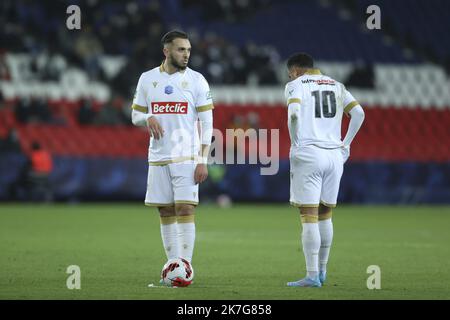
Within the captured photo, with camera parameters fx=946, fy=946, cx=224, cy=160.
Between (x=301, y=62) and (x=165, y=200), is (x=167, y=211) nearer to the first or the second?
(x=165, y=200)

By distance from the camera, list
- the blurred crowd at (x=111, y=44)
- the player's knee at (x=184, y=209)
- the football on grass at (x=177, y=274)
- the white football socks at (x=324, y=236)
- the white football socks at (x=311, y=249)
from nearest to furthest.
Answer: the football on grass at (x=177, y=274)
the white football socks at (x=311, y=249)
the player's knee at (x=184, y=209)
the white football socks at (x=324, y=236)
the blurred crowd at (x=111, y=44)

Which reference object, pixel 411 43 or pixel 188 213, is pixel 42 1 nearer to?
pixel 411 43

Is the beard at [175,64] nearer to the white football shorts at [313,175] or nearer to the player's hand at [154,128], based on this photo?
the player's hand at [154,128]

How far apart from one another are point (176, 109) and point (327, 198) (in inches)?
65.1

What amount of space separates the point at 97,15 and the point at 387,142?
335 inches

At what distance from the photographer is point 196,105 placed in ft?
29.1

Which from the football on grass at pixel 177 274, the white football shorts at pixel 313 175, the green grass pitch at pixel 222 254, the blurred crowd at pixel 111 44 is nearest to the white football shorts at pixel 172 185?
the football on grass at pixel 177 274

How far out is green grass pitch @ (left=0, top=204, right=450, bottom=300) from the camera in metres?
8.20

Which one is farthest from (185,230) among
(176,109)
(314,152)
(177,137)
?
(314,152)

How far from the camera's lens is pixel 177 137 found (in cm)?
884

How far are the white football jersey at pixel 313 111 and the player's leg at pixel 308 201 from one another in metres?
0.15

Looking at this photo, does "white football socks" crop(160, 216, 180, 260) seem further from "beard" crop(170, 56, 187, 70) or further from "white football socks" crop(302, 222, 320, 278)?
"beard" crop(170, 56, 187, 70)

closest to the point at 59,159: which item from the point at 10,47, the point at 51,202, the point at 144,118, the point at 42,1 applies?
the point at 51,202

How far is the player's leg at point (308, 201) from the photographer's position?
8.64m
